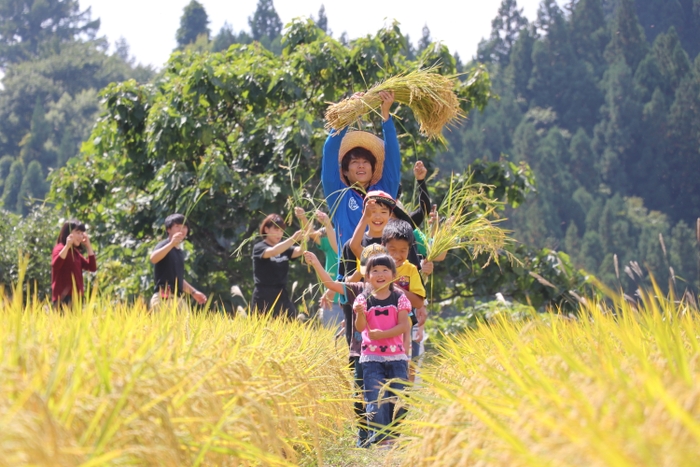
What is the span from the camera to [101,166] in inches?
588

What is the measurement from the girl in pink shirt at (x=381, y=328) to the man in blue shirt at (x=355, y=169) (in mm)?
1150

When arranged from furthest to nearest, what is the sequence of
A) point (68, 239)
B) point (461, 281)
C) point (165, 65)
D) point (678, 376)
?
1. point (165, 65)
2. point (461, 281)
3. point (68, 239)
4. point (678, 376)

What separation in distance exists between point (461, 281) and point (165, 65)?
5.35m

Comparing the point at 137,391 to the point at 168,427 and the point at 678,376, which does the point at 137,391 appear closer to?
the point at 168,427

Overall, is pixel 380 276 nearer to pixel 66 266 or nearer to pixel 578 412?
pixel 578 412

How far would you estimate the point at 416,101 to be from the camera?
23.6 feet

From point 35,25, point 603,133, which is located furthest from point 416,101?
point 35,25

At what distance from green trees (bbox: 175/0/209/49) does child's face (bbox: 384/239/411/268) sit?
106 metres

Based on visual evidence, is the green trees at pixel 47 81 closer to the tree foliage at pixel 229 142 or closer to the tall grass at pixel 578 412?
the tree foliage at pixel 229 142

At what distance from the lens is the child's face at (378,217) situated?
20.0 feet

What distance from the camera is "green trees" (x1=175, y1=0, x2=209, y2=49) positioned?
4302 inches

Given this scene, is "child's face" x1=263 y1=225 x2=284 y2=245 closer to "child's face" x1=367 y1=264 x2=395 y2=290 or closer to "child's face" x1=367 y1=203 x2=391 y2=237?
"child's face" x1=367 y1=203 x2=391 y2=237

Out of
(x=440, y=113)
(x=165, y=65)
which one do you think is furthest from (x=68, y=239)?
(x=165, y=65)

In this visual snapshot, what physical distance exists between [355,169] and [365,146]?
0.82 feet
